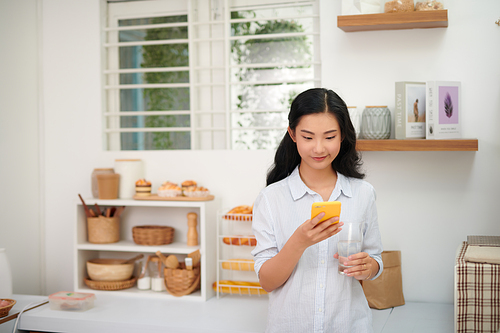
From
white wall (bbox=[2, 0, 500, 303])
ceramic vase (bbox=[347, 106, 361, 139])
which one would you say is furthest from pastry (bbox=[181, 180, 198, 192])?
ceramic vase (bbox=[347, 106, 361, 139])

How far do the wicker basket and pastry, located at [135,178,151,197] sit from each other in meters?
0.18

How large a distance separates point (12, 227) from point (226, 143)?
48.6 inches

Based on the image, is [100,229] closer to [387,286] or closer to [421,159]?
[387,286]

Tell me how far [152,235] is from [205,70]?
0.94m

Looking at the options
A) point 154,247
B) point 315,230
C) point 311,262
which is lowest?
point 154,247

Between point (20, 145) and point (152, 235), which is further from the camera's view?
point (20, 145)

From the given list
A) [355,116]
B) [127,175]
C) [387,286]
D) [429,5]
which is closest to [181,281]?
[127,175]

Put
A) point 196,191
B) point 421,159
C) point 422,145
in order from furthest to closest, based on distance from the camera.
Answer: point 196,191
point 421,159
point 422,145

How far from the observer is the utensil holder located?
251cm

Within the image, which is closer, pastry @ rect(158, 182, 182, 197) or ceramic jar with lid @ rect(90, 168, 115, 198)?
pastry @ rect(158, 182, 182, 197)

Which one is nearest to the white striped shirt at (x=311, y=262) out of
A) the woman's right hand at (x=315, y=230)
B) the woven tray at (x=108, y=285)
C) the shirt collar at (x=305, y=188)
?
the shirt collar at (x=305, y=188)

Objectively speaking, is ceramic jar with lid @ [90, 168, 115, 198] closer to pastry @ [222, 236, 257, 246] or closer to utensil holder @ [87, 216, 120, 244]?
utensil holder @ [87, 216, 120, 244]

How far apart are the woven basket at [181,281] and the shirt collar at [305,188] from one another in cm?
114

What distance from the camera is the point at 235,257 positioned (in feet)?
8.27
